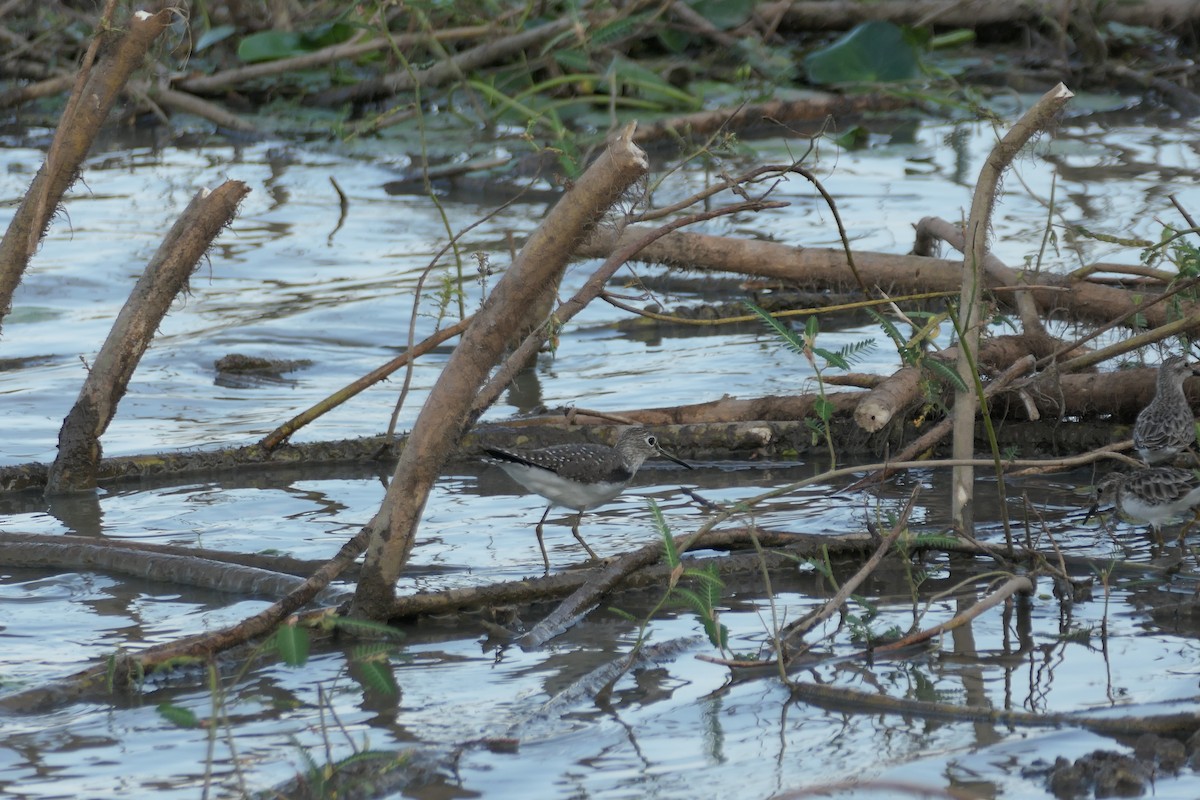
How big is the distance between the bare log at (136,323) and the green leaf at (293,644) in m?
3.06

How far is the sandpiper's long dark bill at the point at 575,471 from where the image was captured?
6129 millimetres

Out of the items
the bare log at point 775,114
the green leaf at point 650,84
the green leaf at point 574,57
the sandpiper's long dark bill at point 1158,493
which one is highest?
the green leaf at point 574,57

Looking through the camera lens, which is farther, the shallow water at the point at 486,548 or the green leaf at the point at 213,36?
the green leaf at the point at 213,36

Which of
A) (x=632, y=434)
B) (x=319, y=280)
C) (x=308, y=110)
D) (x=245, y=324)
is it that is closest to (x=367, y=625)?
(x=632, y=434)

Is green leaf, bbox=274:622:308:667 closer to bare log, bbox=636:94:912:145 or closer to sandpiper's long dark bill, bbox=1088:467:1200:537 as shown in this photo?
sandpiper's long dark bill, bbox=1088:467:1200:537

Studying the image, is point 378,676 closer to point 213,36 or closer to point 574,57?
point 574,57

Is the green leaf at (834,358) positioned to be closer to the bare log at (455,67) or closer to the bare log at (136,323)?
the bare log at (136,323)

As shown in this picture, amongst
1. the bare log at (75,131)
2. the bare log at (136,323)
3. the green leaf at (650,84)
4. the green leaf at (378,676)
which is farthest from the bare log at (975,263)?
the green leaf at (650,84)

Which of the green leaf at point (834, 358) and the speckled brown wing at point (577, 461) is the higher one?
the green leaf at point (834, 358)

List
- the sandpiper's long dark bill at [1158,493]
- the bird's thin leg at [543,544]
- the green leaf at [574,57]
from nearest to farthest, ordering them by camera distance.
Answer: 1. the sandpiper's long dark bill at [1158,493]
2. the bird's thin leg at [543,544]
3. the green leaf at [574,57]

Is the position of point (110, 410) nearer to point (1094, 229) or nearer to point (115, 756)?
point (115, 756)

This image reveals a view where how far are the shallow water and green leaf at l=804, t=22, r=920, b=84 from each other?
2.35 meters

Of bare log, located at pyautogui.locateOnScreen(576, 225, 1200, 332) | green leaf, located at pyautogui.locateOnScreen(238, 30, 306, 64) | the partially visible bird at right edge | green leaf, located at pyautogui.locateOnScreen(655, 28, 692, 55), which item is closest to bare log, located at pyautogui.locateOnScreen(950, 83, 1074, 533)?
the partially visible bird at right edge

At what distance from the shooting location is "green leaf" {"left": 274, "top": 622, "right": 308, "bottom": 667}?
12.3ft
